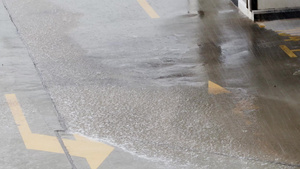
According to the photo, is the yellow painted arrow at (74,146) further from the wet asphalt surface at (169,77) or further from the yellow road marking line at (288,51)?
the yellow road marking line at (288,51)

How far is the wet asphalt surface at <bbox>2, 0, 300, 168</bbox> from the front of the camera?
7152mm

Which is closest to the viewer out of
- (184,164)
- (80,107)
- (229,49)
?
(184,164)

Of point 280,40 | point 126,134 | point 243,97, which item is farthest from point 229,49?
point 126,134

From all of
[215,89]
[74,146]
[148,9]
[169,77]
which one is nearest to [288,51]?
[215,89]

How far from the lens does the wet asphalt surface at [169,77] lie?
282 inches

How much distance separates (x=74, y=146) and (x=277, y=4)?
19.7 feet

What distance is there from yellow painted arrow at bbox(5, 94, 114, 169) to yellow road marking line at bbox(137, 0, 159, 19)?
16.7ft

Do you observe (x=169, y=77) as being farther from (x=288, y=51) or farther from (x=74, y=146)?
(x=74, y=146)

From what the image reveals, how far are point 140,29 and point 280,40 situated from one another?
263 centimetres

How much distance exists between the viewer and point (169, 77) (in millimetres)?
9117

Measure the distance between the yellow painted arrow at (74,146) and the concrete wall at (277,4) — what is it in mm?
5535

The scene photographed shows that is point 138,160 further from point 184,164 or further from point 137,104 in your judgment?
point 137,104

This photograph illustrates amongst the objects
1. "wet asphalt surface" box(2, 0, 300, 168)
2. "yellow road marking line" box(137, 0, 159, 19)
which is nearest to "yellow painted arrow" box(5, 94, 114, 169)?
"wet asphalt surface" box(2, 0, 300, 168)

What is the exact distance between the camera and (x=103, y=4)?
13.0m
